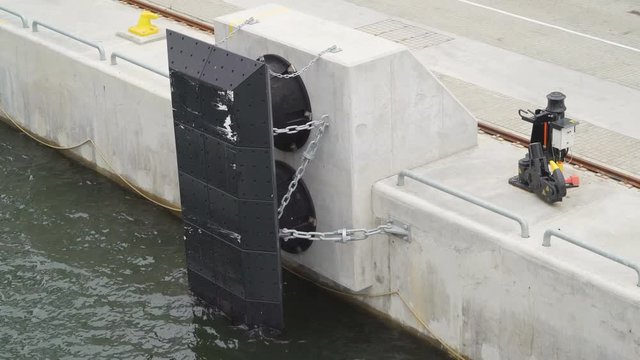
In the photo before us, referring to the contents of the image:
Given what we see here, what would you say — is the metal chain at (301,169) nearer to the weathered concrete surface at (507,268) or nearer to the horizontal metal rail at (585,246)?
the weathered concrete surface at (507,268)

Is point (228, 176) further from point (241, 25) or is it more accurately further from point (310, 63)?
point (241, 25)

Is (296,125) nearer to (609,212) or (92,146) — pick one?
(609,212)

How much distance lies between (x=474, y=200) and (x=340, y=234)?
1912mm

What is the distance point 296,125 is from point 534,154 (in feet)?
9.48

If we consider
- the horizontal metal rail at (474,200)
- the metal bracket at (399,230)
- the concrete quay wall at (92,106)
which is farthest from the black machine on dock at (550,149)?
the concrete quay wall at (92,106)

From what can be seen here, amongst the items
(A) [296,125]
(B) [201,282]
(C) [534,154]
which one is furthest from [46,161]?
(C) [534,154]

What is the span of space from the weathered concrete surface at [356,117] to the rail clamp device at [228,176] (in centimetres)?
98

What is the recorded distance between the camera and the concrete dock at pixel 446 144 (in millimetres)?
13664

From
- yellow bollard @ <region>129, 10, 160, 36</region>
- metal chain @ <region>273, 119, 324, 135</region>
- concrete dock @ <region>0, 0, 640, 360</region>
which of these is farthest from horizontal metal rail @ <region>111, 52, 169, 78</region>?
metal chain @ <region>273, 119, 324, 135</region>

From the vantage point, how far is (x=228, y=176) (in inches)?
588

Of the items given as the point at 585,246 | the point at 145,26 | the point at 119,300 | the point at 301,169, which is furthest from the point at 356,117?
the point at 145,26

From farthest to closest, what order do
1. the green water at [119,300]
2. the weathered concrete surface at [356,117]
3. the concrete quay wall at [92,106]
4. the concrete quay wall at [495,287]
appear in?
the concrete quay wall at [92,106], the green water at [119,300], the weathered concrete surface at [356,117], the concrete quay wall at [495,287]

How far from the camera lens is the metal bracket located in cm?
1502

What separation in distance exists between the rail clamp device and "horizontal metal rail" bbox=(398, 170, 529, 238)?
168 cm
